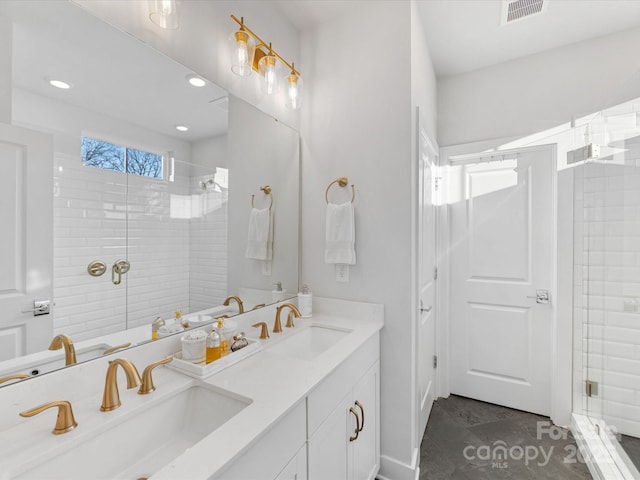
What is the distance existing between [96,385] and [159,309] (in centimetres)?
31

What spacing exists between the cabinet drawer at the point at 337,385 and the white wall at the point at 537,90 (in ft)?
6.39

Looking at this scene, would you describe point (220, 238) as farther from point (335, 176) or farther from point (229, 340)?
point (335, 176)

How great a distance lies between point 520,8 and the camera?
1811 mm

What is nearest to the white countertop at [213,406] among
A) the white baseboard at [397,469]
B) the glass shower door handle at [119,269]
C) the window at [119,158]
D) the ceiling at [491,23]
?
the glass shower door handle at [119,269]

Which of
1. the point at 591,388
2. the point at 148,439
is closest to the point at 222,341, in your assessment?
the point at 148,439

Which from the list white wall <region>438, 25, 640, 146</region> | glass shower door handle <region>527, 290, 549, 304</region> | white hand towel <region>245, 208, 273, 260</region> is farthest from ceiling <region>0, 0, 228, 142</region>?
glass shower door handle <region>527, 290, 549, 304</region>

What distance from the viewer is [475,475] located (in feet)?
5.63

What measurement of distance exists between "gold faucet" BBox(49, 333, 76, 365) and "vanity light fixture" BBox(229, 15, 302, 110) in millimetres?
1271

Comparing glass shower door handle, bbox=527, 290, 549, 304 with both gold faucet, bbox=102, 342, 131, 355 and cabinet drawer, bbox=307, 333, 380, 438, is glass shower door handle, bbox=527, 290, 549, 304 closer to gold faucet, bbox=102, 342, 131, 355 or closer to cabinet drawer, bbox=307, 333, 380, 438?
cabinet drawer, bbox=307, 333, 380, 438

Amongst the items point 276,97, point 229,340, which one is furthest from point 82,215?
point 276,97

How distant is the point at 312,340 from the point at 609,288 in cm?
188

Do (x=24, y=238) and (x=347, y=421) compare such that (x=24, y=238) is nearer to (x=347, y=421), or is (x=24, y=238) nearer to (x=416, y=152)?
(x=347, y=421)

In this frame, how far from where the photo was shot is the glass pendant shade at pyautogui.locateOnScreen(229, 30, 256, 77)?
1382mm

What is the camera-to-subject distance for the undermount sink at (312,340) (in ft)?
5.04
